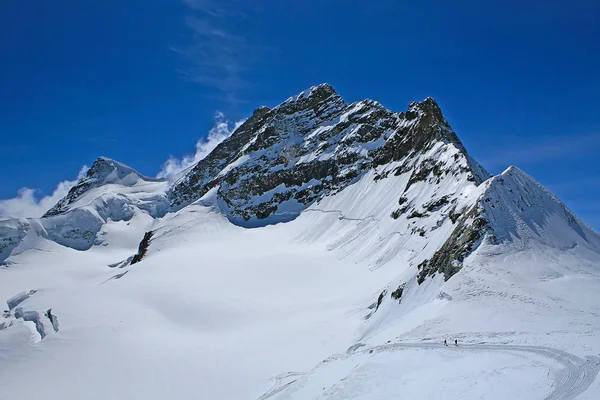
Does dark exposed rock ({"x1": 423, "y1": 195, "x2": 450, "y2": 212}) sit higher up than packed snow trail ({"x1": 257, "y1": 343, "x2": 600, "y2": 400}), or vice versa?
dark exposed rock ({"x1": 423, "y1": 195, "x2": 450, "y2": 212})

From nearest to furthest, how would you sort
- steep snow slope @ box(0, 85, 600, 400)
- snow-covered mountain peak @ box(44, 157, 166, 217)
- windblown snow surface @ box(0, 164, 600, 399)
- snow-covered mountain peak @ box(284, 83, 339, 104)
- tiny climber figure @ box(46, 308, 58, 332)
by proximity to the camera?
windblown snow surface @ box(0, 164, 600, 399) → steep snow slope @ box(0, 85, 600, 400) → tiny climber figure @ box(46, 308, 58, 332) → snow-covered mountain peak @ box(284, 83, 339, 104) → snow-covered mountain peak @ box(44, 157, 166, 217)

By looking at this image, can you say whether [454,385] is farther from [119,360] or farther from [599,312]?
[119,360]


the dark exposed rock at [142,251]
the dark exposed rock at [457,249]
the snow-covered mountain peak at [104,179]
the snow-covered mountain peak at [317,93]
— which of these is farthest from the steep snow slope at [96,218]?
the dark exposed rock at [457,249]

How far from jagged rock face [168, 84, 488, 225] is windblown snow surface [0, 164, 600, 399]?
77.2 feet

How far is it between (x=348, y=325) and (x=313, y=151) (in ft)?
249

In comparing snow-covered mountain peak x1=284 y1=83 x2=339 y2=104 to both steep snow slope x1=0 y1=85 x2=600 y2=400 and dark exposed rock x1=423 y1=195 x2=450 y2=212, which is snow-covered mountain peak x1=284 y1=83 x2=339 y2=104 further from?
dark exposed rock x1=423 y1=195 x2=450 y2=212

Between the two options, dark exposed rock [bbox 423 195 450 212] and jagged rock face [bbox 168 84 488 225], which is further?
jagged rock face [bbox 168 84 488 225]

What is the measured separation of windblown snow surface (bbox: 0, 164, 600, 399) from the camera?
71.1 ft

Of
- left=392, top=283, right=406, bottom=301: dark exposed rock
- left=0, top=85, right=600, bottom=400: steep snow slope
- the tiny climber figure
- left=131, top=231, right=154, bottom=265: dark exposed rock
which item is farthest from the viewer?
left=131, top=231, right=154, bottom=265: dark exposed rock

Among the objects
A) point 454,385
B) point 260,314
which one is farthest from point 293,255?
point 454,385

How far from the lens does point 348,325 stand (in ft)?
129

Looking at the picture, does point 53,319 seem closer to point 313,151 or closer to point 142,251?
point 142,251

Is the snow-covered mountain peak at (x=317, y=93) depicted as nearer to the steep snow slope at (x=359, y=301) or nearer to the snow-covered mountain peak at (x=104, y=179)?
the steep snow slope at (x=359, y=301)

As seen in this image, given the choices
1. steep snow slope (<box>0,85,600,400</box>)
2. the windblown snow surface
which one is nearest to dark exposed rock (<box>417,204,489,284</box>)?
steep snow slope (<box>0,85,600,400</box>)
